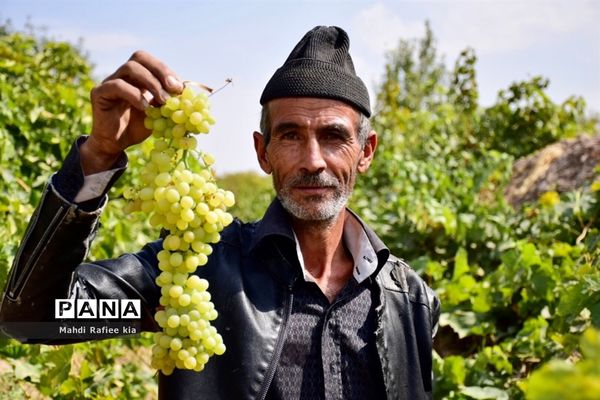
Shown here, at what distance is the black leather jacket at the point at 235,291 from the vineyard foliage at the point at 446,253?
1.83 feet

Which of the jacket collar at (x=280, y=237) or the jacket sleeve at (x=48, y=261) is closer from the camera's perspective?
the jacket sleeve at (x=48, y=261)

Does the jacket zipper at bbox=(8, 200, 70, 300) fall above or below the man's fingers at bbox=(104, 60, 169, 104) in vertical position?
below

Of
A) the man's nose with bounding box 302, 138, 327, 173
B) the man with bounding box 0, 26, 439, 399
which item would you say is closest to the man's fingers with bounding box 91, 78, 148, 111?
the man with bounding box 0, 26, 439, 399

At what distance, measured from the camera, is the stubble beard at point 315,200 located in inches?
84.0

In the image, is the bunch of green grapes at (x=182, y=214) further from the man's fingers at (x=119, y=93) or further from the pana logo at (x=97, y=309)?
the pana logo at (x=97, y=309)

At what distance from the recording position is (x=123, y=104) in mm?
1573

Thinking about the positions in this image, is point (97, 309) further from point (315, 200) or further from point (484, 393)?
point (484, 393)

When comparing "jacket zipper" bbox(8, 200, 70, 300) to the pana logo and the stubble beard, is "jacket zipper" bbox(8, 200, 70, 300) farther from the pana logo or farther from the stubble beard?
the stubble beard

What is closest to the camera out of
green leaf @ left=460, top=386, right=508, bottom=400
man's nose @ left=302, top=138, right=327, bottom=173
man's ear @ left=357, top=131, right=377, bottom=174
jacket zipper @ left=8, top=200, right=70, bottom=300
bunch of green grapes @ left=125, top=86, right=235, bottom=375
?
bunch of green grapes @ left=125, top=86, right=235, bottom=375

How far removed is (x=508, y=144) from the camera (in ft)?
28.5

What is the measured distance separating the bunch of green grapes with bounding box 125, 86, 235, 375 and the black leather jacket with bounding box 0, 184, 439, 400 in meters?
0.24

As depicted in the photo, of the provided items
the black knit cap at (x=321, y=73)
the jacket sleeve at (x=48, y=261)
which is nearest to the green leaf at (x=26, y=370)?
the jacket sleeve at (x=48, y=261)

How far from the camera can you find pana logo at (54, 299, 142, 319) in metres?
1.74

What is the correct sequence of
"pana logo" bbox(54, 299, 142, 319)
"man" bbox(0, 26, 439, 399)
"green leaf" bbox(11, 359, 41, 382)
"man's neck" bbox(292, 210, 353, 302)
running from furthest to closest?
"green leaf" bbox(11, 359, 41, 382) < "man's neck" bbox(292, 210, 353, 302) < "man" bbox(0, 26, 439, 399) < "pana logo" bbox(54, 299, 142, 319)
